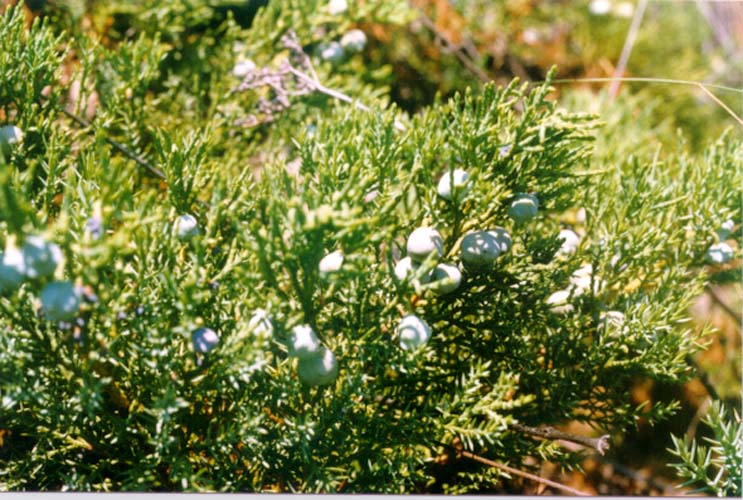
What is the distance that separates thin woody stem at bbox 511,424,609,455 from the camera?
0.46m

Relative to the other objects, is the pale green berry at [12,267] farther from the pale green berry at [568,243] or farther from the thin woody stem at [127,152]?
the pale green berry at [568,243]

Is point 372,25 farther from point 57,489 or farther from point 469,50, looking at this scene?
point 57,489

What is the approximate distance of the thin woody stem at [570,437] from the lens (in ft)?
1.52

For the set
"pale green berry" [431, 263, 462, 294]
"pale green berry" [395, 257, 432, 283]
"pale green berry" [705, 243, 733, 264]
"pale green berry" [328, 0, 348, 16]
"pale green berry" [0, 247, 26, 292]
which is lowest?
"pale green berry" [705, 243, 733, 264]

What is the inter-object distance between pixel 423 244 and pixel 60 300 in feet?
0.82

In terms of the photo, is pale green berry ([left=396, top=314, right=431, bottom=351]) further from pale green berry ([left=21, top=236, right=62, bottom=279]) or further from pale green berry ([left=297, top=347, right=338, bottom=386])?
pale green berry ([left=21, top=236, right=62, bottom=279])

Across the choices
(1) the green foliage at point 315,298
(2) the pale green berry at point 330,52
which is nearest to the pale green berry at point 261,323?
(1) the green foliage at point 315,298

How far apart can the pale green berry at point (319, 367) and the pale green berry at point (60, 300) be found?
0.50ft

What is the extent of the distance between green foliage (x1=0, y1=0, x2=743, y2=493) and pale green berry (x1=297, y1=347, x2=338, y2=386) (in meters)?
0.02

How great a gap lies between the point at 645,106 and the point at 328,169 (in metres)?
0.77

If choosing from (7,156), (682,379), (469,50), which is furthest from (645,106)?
(7,156)

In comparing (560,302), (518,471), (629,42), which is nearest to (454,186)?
(560,302)

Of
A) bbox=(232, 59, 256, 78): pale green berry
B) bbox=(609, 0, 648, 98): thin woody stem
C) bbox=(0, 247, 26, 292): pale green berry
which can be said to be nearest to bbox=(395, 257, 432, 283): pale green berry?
bbox=(0, 247, 26, 292): pale green berry

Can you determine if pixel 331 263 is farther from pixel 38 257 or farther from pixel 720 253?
pixel 720 253
